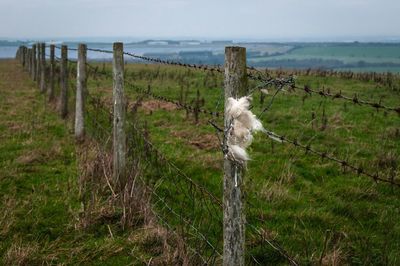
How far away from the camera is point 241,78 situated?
2.96 m

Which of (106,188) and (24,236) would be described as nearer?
(24,236)

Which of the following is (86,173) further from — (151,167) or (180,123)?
(180,123)

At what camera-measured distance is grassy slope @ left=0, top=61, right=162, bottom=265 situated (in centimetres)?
452

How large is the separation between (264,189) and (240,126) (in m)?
3.68

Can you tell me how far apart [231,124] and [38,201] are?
3.91 metres

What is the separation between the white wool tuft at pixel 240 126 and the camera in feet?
9.26

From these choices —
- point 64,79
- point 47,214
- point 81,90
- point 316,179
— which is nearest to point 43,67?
point 64,79

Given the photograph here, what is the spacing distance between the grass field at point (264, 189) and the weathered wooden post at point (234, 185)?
0.47 m

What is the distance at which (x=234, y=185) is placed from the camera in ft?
10.0

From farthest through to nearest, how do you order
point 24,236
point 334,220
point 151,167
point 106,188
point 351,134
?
point 351,134
point 151,167
point 106,188
point 334,220
point 24,236

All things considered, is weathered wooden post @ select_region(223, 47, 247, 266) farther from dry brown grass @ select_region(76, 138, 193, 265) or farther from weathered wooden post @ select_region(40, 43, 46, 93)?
weathered wooden post @ select_region(40, 43, 46, 93)

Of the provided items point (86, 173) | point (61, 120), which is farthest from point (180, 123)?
point (86, 173)

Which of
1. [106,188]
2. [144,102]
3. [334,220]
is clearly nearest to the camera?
[334,220]

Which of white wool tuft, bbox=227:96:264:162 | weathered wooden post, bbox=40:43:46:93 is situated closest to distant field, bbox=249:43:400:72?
Answer: weathered wooden post, bbox=40:43:46:93
